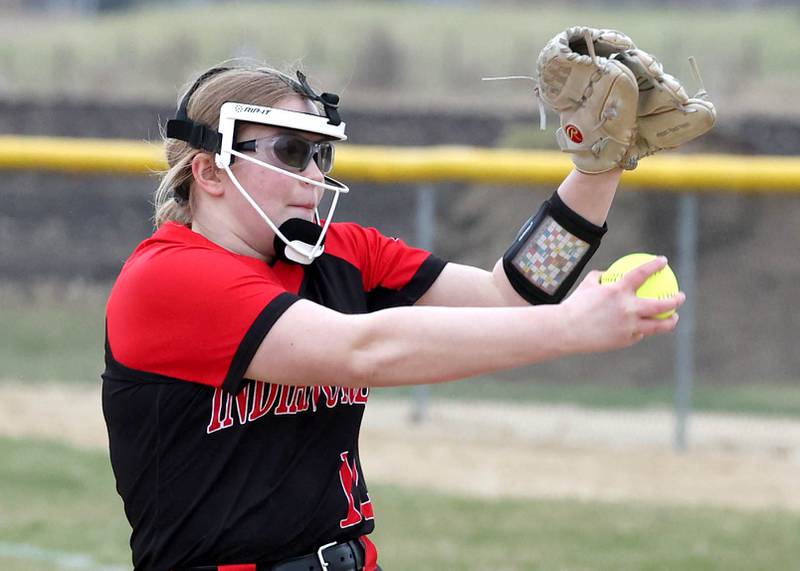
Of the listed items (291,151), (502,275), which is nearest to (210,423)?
(291,151)

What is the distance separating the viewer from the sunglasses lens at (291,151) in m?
2.95

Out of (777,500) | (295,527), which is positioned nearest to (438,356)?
(295,527)

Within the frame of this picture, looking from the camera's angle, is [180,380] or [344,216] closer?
[180,380]

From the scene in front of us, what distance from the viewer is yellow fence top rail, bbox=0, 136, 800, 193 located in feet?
29.4

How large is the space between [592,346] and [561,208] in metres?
0.92

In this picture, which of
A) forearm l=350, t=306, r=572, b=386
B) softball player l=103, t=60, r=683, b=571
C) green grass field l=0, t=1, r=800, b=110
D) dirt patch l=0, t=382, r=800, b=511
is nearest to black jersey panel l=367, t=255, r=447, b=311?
softball player l=103, t=60, r=683, b=571

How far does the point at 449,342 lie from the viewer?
2508 mm

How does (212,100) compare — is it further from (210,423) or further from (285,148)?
(210,423)

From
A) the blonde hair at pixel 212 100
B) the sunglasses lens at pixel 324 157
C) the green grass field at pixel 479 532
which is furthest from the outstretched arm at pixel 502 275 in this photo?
the green grass field at pixel 479 532

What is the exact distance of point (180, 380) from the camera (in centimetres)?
277

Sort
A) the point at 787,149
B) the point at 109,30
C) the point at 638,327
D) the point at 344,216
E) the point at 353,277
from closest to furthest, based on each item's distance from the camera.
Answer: the point at 638,327 → the point at 353,277 → the point at 344,216 → the point at 787,149 → the point at 109,30

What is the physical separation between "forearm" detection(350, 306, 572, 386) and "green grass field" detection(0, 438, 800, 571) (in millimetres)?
3680

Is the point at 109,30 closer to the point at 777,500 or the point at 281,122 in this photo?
the point at 777,500

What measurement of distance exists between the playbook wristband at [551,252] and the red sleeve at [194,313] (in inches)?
31.0
